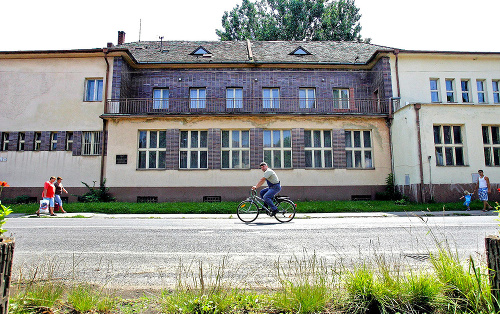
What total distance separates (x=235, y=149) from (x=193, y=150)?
256 cm

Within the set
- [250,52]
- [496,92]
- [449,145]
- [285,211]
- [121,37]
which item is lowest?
[285,211]

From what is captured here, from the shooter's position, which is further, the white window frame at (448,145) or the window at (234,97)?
the window at (234,97)

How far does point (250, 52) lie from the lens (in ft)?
74.8

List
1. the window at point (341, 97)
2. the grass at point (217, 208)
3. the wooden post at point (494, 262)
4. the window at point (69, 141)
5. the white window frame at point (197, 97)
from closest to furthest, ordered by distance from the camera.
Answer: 1. the wooden post at point (494, 262)
2. the grass at point (217, 208)
3. the window at point (69, 141)
4. the white window frame at point (197, 97)
5. the window at point (341, 97)

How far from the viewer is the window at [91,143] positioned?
18984 mm

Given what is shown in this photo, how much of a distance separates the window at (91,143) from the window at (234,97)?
28.0 ft

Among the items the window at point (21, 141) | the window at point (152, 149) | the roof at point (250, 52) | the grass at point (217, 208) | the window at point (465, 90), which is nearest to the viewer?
the grass at point (217, 208)

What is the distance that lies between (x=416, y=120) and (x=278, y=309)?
53.9 feet

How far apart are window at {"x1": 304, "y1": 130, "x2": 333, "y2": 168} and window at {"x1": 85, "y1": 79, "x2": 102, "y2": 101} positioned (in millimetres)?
13350

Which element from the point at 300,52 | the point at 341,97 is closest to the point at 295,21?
the point at 300,52

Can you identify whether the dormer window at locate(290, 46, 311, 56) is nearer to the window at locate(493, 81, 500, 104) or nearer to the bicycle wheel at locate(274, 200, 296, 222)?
the window at locate(493, 81, 500, 104)

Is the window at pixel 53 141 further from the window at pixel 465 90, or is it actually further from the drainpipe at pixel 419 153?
the window at pixel 465 90

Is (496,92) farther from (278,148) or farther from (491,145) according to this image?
(278,148)

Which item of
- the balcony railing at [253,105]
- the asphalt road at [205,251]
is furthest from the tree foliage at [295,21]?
the asphalt road at [205,251]
